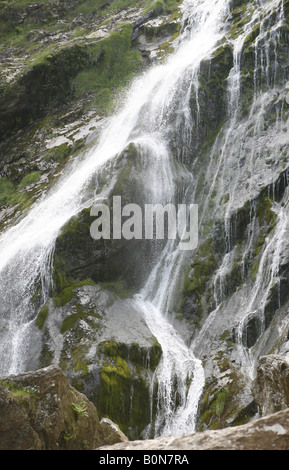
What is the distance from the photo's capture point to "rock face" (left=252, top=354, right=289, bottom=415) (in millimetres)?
5527

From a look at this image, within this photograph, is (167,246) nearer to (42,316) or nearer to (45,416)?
(42,316)

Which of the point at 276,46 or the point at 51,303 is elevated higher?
the point at 276,46

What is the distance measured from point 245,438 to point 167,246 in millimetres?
11833

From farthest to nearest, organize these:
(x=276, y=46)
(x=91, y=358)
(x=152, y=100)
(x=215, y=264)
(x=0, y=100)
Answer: (x=0, y=100)
(x=152, y=100)
(x=276, y=46)
(x=215, y=264)
(x=91, y=358)

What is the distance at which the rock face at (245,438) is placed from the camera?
3000 millimetres

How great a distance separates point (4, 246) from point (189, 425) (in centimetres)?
923

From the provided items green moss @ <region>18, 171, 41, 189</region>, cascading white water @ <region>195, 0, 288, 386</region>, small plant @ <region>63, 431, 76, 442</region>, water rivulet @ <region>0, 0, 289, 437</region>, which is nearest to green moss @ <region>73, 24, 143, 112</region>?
water rivulet @ <region>0, 0, 289, 437</region>

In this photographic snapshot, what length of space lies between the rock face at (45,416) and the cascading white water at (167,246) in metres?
5.33

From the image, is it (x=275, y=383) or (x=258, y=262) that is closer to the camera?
(x=275, y=383)

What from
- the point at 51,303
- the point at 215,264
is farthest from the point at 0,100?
the point at 215,264

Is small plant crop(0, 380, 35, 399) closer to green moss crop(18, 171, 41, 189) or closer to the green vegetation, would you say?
the green vegetation

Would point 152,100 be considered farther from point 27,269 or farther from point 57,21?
point 57,21

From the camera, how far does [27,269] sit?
1306 cm

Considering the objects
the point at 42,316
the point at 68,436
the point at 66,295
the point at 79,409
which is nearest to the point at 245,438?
the point at 68,436
